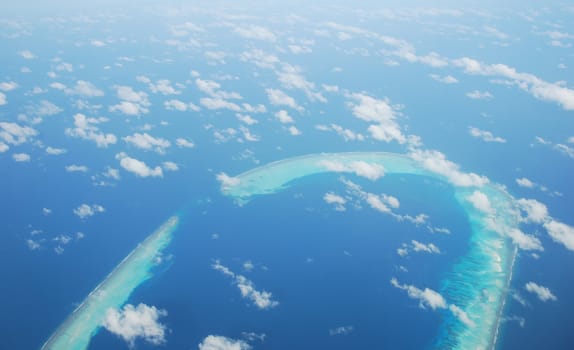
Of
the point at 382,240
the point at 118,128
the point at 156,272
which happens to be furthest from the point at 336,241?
the point at 118,128

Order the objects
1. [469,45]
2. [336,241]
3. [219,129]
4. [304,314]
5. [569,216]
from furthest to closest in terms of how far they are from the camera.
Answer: [469,45], [219,129], [569,216], [336,241], [304,314]

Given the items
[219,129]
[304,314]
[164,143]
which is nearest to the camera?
[304,314]

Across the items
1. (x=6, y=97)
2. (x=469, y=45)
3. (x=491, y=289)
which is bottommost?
(x=6, y=97)

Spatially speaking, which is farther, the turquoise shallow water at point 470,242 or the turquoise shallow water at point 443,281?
the turquoise shallow water at point 470,242

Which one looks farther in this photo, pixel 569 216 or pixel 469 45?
pixel 469 45

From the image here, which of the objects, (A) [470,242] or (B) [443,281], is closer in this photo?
(B) [443,281]

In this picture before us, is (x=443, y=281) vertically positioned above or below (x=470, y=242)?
below

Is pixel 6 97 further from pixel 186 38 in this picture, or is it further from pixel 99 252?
pixel 186 38

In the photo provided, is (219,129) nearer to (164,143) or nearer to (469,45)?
(164,143)

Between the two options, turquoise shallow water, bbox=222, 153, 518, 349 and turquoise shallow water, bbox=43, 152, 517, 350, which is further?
turquoise shallow water, bbox=222, 153, 518, 349

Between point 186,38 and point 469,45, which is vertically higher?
point 469,45
